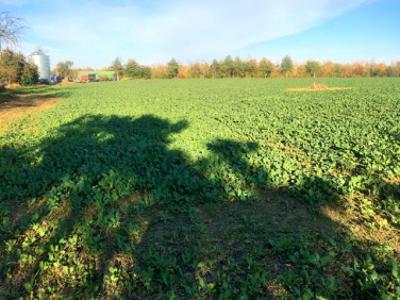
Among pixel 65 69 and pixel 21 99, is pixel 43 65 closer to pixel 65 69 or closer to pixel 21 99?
pixel 65 69

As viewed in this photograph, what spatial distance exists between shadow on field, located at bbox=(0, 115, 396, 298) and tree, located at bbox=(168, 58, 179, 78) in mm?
88327

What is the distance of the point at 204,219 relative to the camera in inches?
174

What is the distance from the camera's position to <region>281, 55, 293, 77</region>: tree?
81.2m

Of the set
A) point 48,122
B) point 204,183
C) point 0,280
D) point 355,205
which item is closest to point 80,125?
point 48,122

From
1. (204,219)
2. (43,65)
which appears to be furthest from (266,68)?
(204,219)

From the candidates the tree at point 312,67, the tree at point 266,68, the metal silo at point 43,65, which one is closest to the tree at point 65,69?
the metal silo at point 43,65

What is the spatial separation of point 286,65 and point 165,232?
3354 inches

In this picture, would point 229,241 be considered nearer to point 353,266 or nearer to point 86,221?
point 353,266

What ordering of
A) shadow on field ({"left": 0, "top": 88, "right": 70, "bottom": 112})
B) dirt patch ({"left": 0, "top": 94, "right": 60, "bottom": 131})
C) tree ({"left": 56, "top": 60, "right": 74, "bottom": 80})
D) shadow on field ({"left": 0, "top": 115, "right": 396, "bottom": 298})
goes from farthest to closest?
tree ({"left": 56, "top": 60, "right": 74, "bottom": 80})
shadow on field ({"left": 0, "top": 88, "right": 70, "bottom": 112})
dirt patch ({"left": 0, "top": 94, "right": 60, "bottom": 131})
shadow on field ({"left": 0, "top": 115, "right": 396, "bottom": 298})

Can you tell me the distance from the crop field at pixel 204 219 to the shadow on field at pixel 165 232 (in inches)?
0.7

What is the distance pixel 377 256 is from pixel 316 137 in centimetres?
570

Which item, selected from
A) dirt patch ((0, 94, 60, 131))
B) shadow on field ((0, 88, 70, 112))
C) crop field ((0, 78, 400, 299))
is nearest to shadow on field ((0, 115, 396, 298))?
crop field ((0, 78, 400, 299))

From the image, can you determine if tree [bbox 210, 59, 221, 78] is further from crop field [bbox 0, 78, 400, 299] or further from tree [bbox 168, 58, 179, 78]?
crop field [bbox 0, 78, 400, 299]

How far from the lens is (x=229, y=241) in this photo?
3.83 m
